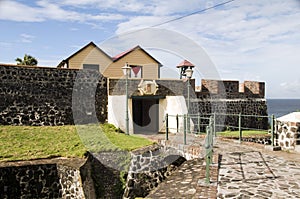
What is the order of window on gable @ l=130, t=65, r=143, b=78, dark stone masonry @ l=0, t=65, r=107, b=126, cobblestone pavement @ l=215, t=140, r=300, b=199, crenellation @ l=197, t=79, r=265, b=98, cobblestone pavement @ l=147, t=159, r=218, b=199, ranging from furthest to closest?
window on gable @ l=130, t=65, r=143, b=78 → crenellation @ l=197, t=79, r=265, b=98 → dark stone masonry @ l=0, t=65, r=107, b=126 → cobblestone pavement @ l=147, t=159, r=218, b=199 → cobblestone pavement @ l=215, t=140, r=300, b=199

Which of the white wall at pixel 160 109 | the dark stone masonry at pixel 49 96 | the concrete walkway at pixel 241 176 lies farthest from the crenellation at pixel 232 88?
the concrete walkway at pixel 241 176

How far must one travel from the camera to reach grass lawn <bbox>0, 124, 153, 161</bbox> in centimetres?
848

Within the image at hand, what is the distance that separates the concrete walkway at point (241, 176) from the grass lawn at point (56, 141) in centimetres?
248

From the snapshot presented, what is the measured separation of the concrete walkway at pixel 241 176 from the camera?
17.6 feet

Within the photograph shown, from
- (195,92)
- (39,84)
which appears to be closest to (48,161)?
(39,84)

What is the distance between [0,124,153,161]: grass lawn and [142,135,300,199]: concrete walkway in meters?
2.48

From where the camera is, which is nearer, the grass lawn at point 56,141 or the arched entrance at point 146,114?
the grass lawn at point 56,141

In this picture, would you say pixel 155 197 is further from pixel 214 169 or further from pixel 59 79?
pixel 59 79

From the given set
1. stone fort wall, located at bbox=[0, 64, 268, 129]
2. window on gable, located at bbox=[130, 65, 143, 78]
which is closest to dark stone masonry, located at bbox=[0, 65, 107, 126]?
stone fort wall, located at bbox=[0, 64, 268, 129]

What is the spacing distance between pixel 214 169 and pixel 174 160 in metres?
2.50

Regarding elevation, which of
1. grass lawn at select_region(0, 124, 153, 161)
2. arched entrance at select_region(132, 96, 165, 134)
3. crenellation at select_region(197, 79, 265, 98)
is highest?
crenellation at select_region(197, 79, 265, 98)

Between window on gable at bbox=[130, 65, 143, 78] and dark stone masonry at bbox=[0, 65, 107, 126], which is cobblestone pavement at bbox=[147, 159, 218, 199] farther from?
window on gable at bbox=[130, 65, 143, 78]

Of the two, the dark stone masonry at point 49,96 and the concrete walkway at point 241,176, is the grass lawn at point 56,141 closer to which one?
the dark stone masonry at point 49,96

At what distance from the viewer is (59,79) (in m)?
13.0
